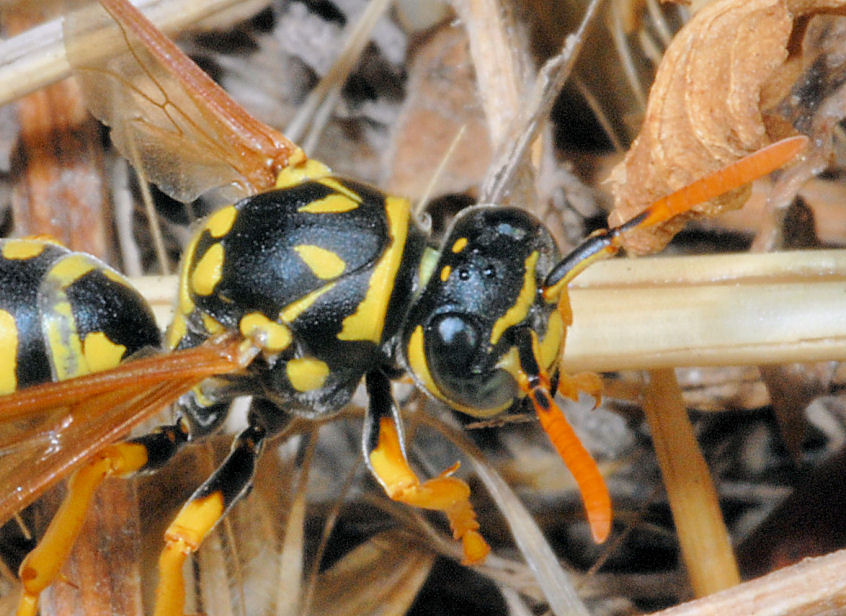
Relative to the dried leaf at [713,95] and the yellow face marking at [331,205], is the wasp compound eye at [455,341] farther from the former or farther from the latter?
the dried leaf at [713,95]

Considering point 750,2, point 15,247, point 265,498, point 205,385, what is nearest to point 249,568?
point 265,498

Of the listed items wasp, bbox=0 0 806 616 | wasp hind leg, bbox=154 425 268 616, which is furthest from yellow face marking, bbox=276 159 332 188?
wasp hind leg, bbox=154 425 268 616

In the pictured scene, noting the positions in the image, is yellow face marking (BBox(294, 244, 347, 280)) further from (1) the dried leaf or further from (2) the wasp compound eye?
(1) the dried leaf

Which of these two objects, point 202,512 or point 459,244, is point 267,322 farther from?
point 202,512

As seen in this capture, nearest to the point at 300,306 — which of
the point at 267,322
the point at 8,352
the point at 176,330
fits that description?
the point at 267,322

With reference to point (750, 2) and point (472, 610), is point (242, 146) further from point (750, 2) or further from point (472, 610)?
point (472, 610)

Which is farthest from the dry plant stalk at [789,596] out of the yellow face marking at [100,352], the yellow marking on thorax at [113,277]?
the yellow marking on thorax at [113,277]
